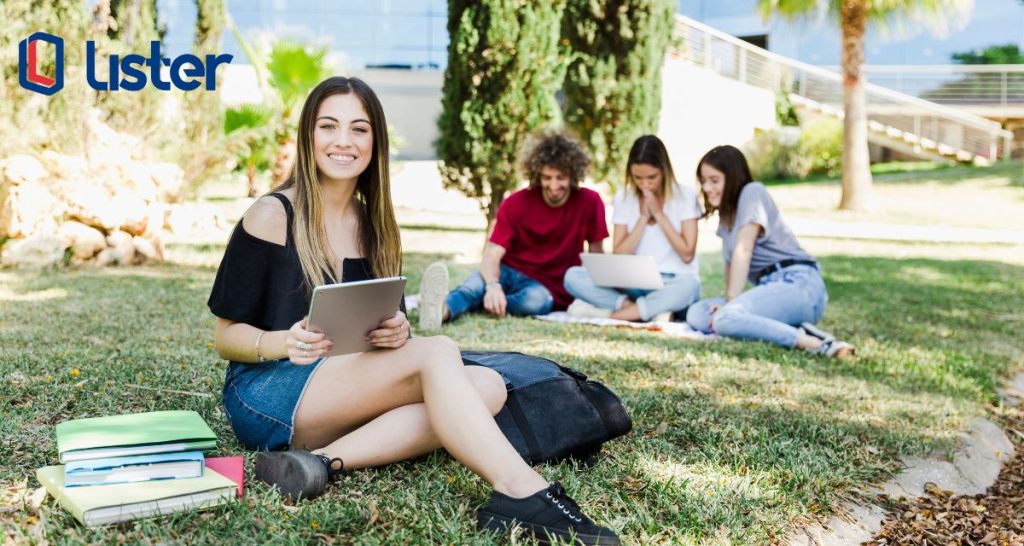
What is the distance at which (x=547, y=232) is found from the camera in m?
6.36

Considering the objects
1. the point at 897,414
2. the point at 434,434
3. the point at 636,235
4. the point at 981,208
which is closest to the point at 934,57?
the point at 981,208

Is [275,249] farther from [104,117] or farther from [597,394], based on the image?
[104,117]

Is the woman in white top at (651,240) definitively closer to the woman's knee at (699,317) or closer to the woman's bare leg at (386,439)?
the woman's knee at (699,317)

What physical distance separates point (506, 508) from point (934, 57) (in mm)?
26903

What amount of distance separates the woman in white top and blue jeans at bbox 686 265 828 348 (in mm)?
586

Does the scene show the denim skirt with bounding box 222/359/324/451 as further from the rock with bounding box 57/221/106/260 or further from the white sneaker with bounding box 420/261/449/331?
the rock with bounding box 57/221/106/260

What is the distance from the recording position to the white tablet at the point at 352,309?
2365mm

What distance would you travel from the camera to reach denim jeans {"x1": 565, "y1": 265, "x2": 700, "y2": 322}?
241 inches

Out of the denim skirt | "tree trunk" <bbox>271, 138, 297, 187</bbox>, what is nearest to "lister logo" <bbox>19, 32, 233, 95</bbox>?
"tree trunk" <bbox>271, 138, 297, 187</bbox>

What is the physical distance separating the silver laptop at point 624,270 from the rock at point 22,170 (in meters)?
5.04

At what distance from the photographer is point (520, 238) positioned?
6.39m

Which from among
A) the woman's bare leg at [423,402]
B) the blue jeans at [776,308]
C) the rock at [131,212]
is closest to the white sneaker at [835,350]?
the blue jeans at [776,308]

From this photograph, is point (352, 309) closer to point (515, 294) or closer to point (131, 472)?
point (131, 472)

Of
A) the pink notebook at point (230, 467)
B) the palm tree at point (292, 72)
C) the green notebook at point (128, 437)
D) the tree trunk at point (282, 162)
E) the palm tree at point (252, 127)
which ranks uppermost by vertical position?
the palm tree at point (292, 72)
